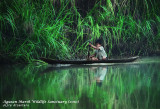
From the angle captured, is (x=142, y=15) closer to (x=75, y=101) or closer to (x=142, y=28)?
(x=142, y=28)

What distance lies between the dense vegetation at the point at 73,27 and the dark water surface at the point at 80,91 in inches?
62.7

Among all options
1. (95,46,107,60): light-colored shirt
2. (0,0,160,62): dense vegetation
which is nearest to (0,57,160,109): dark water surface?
(0,0,160,62): dense vegetation

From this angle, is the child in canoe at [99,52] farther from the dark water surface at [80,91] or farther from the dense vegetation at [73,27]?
the dark water surface at [80,91]

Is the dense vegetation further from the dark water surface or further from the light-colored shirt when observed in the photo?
the dark water surface

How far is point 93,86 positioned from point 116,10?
5242mm

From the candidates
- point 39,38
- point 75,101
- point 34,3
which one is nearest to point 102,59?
point 39,38

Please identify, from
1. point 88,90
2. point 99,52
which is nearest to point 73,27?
point 99,52

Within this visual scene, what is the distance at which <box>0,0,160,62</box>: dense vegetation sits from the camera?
290 inches

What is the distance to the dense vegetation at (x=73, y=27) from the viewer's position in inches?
290

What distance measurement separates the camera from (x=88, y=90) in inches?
160

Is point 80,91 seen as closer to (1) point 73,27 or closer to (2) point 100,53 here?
(2) point 100,53

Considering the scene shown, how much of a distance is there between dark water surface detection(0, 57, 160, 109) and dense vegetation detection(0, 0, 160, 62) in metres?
1.59

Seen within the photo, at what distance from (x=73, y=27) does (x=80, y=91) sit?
4.83 metres

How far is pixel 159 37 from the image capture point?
9031mm
